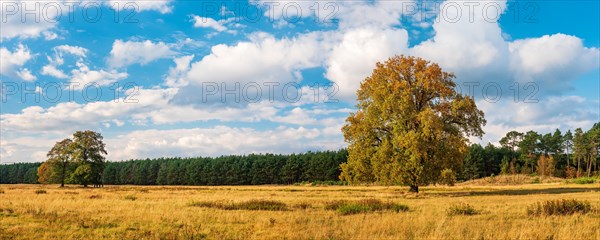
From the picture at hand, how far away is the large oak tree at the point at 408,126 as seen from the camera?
35.5 m

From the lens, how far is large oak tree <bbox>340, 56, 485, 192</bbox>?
3553 cm

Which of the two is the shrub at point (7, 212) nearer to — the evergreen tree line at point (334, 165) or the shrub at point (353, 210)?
the shrub at point (353, 210)

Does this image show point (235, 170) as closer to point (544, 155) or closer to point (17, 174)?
point (544, 155)

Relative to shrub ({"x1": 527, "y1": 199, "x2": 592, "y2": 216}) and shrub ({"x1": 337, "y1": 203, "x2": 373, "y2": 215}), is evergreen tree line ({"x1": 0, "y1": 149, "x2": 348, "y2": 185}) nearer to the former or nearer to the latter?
shrub ({"x1": 337, "y1": 203, "x2": 373, "y2": 215})

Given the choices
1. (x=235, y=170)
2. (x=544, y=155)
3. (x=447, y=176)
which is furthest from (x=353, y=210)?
(x=544, y=155)

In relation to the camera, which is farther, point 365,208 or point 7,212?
point 7,212

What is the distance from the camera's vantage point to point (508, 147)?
151000 mm

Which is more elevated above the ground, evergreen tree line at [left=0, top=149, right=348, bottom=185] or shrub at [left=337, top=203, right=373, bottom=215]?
shrub at [left=337, top=203, right=373, bottom=215]

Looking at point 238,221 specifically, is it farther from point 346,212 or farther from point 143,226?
point 346,212

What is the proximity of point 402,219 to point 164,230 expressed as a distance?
7.77 meters

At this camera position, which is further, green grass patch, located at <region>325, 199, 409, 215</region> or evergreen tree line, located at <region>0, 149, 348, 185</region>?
evergreen tree line, located at <region>0, 149, 348, 185</region>

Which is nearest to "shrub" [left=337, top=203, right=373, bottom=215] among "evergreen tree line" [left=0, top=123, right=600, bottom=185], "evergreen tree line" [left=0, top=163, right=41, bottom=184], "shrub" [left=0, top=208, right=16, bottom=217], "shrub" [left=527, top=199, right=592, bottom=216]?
"shrub" [left=527, top=199, right=592, bottom=216]

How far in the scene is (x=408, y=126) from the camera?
3753 centimetres

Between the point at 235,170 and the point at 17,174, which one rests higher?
the point at 235,170
